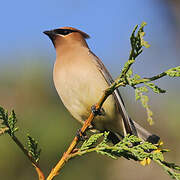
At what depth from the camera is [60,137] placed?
4.68 m

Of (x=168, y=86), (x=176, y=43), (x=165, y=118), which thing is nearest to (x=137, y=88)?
(x=165, y=118)

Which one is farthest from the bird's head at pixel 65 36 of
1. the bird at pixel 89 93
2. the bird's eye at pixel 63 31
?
the bird at pixel 89 93

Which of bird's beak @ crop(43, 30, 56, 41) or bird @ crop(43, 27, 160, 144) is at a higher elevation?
bird's beak @ crop(43, 30, 56, 41)

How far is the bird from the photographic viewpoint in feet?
12.1

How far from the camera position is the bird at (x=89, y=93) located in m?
3.69

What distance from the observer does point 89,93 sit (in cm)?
368

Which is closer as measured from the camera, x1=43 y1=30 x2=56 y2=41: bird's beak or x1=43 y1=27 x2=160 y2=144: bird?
x1=43 y1=27 x2=160 y2=144: bird

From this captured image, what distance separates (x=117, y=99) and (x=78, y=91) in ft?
1.32

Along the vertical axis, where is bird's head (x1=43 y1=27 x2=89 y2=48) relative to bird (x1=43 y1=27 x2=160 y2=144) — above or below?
above

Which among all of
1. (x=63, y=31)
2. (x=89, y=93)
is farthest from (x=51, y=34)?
(x=89, y=93)

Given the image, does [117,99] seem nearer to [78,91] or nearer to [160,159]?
[78,91]

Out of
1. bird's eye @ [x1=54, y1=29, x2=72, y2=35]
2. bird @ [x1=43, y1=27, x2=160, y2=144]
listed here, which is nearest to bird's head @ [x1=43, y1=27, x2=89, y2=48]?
bird's eye @ [x1=54, y1=29, x2=72, y2=35]

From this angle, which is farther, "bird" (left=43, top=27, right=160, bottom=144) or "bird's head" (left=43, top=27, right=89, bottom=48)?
"bird's head" (left=43, top=27, right=89, bottom=48)

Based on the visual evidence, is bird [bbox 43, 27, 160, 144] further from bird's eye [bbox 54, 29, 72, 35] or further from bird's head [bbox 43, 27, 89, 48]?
bird's eye [bbox 54, 29, 72, 35]
